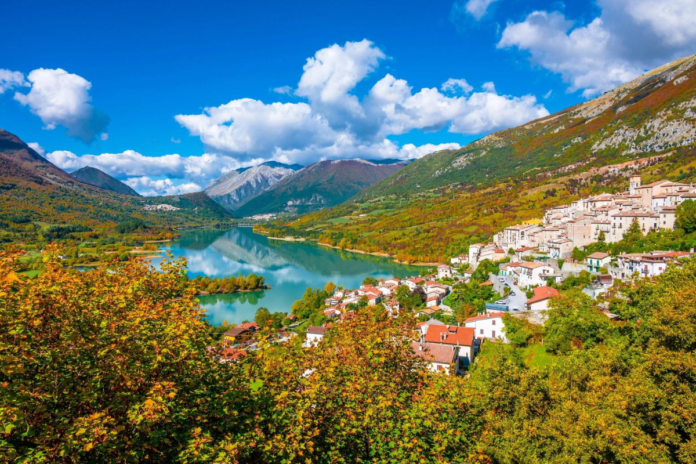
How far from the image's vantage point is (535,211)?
78500 millimetres

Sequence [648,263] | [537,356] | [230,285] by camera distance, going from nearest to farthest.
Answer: [537,356], [648,263], [230,285]

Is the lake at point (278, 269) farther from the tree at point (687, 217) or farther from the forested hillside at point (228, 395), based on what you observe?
the tree at point (687, 217)

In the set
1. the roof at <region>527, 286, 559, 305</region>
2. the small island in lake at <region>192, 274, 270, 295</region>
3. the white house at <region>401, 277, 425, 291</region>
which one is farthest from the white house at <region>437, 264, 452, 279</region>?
the small island in lake at <region>192, 274, 270, 295</region>

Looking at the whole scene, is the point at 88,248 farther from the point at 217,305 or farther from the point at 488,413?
the point at 488,413

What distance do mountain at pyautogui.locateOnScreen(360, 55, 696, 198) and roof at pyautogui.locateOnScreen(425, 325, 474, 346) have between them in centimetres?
10411

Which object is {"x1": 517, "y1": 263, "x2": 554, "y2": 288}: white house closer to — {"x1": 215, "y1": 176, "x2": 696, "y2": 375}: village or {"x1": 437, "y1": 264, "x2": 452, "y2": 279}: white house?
{"x1": 215, "y1": 176, "x2": 696, "y2": 375}: village

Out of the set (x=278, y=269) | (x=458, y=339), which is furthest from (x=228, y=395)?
(x=278, y=269)

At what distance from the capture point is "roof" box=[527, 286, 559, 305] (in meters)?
28.1

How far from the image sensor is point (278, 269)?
75125mm

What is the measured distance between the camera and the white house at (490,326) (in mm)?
25188

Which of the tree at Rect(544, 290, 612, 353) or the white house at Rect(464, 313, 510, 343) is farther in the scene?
the white house at Rect(464, 313, 510, 343)

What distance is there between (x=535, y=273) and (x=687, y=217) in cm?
1354

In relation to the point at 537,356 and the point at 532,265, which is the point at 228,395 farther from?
the point at 532,265

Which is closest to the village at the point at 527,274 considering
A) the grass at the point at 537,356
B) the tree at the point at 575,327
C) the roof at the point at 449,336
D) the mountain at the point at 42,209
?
the roof at the point at 449,336
